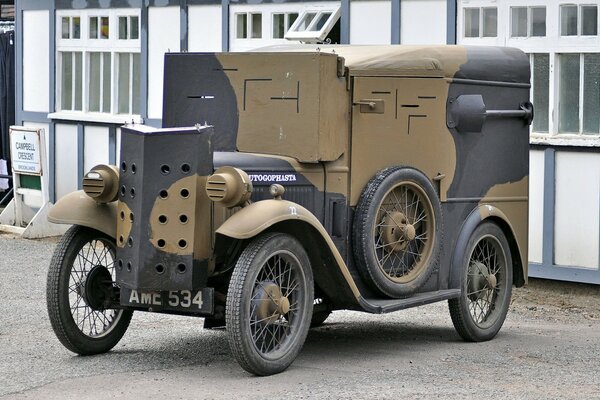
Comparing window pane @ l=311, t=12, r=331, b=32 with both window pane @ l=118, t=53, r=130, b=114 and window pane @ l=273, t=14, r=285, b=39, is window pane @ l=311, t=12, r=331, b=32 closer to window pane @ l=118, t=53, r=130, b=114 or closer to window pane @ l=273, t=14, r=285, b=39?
window pane @ l=273, t=14, r=285, b=39

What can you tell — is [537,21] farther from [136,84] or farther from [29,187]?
[29,187]

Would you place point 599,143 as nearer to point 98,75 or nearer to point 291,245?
Answer: point 291,245

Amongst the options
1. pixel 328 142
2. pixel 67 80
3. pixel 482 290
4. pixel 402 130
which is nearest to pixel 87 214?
pixel 328 142

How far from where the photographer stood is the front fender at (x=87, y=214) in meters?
7.80

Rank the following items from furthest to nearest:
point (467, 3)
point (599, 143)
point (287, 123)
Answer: point (467, 3)
point (599, 143)
point (287, 123)

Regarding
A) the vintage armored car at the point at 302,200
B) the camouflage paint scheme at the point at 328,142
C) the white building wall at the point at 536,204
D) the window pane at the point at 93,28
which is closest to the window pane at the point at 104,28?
the window pane at the point at 93,28

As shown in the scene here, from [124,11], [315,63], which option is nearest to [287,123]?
[315,63]

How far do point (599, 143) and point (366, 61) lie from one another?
144 inches

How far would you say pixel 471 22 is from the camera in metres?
12.2

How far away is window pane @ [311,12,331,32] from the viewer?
1344 centimetres

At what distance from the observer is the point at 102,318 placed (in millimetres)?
8352

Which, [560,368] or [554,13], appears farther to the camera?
[554,13]

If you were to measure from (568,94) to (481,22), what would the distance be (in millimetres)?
1061

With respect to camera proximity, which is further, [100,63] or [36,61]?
[36,61]
